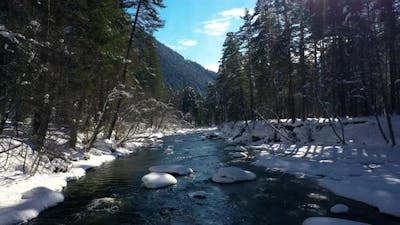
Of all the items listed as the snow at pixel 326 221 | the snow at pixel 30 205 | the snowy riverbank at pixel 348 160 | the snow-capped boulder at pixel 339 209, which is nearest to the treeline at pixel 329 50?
the snowy riverbank at pixel 348 160

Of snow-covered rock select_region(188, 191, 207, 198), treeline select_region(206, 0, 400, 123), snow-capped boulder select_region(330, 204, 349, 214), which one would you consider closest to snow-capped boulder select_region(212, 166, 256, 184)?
snow-covered rock select_region(188, 191, 207, 198)

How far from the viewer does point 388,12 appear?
81.8 feet

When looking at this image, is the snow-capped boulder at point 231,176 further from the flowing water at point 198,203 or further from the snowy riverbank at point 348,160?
the snowy riverbank at point 348,160

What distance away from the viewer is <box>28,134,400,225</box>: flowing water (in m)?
11.3

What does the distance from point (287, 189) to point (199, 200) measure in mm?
3744

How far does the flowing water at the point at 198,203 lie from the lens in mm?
11320

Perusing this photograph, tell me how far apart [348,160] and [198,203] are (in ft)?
35.1

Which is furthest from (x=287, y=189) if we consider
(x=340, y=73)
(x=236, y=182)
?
(x=340, y=73)

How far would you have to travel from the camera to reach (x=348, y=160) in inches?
809

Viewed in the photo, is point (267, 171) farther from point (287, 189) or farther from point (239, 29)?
point (239, 29)

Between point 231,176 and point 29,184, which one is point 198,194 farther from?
point 29,184

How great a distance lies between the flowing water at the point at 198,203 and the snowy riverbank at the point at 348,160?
716 millimetres

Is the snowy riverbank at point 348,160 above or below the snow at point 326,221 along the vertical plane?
above

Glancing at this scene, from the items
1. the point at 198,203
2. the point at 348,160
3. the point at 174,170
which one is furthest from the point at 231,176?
the point at 348,160
